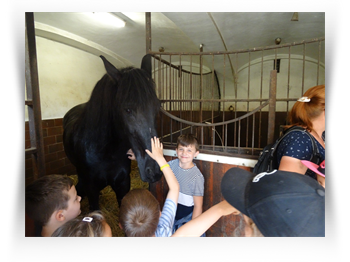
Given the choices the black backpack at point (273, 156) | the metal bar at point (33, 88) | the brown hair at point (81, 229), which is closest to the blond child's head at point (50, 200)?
the brown hair at point (81, 229)

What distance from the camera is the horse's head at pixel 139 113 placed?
46.1 inches

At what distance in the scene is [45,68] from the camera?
10.2ft

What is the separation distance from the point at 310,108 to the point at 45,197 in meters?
1.44

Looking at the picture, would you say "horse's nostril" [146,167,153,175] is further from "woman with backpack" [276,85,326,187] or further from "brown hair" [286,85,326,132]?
"brown hair" [286,85,326,132]

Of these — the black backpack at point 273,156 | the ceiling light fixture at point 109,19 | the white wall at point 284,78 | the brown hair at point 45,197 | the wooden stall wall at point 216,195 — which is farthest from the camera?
the white wall at point 284,78

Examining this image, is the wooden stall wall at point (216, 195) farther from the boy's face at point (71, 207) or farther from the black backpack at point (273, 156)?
the boy's face at point (71, 207)

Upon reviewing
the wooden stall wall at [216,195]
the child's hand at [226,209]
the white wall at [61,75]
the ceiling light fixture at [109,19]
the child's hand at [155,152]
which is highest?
the ceiling light fixture at [109,19]

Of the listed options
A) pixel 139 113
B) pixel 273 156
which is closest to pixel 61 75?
pixel 139 113

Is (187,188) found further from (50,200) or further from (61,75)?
(61,75)

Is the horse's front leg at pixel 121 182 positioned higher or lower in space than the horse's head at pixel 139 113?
lower

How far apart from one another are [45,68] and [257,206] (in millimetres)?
3780

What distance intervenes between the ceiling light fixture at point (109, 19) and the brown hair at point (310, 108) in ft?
9.44
